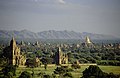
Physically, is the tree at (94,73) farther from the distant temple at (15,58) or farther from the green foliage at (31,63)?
the distant temple at (15,58)

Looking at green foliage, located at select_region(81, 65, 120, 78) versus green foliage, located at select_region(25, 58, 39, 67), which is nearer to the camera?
green foliage, located at select_region(81, 65, 120, 78)

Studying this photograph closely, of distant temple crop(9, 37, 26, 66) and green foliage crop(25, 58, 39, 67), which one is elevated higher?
distant temple crop(9, 37, 26, 66)

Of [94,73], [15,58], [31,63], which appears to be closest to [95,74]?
[94,73]

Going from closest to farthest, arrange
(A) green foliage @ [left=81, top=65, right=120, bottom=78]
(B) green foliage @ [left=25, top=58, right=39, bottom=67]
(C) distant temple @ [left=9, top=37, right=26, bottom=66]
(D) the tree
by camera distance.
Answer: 1. (A) green foliage @ [left=81, top=65, right=120, bottom=78]
2. (D) the tree
3. (B) green foliage @ [left=25, top=58, right=39, bottom=67]
4. (C) distant temple @ [left=9, top=37, right=26, bottom=66]

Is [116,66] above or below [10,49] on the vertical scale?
below

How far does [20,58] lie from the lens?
14453mm

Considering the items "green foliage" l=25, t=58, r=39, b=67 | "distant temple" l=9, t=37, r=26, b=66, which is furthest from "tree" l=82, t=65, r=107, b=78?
"distant temple" l=9, t=37, r=26, b=66

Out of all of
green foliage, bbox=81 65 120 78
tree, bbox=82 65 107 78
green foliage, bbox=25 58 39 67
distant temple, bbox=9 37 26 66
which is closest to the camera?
green foliage, bbox=81 65 120 78

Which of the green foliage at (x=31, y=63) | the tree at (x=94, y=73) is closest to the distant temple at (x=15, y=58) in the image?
the green foliage at (x=31, y=63)

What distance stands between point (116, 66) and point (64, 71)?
266cm

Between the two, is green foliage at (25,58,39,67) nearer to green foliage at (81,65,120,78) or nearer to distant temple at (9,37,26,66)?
distant temple at (9,37,26,66)

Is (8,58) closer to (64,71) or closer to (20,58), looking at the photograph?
(20,58)

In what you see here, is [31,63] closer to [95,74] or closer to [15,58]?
[15,58]

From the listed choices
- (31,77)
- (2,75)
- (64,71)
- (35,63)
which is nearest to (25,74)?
(31,77)
